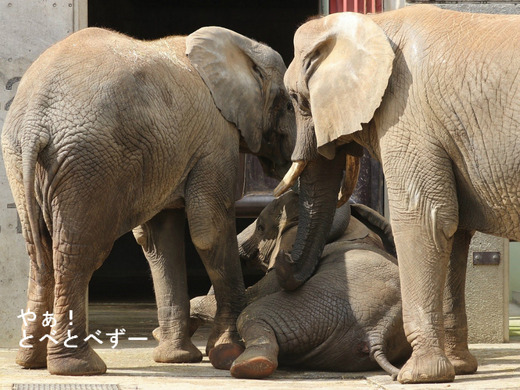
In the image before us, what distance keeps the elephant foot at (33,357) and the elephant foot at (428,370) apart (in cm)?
207

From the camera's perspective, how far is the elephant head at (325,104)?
6.13 meters

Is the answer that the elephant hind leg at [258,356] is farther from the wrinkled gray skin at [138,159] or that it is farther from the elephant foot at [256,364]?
the wrinkled gray skin at [138,159]

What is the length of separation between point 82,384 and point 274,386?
3.24ft

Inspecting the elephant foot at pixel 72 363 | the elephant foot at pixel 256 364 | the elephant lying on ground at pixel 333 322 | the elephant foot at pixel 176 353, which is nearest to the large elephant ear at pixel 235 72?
the elephant lying on ground at pixel 333 322

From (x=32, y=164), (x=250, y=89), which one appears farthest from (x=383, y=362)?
(x=32, y=164)

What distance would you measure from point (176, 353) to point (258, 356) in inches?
41.4

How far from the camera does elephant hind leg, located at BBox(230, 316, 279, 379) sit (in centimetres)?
615

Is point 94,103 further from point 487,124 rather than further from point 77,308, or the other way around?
point 487,124

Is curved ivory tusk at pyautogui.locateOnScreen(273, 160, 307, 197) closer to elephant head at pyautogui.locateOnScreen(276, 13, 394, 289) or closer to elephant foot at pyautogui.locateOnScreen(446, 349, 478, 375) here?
elephant head at pyautogui.locateOnScreen(276, 13, 394, 289)

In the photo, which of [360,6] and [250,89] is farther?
[360,6]

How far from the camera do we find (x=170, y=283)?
23.7 feet

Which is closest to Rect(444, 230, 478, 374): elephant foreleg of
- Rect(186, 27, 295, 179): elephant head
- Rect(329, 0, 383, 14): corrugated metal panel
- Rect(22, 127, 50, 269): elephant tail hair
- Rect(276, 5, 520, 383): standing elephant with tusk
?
Rect(276, 5, 520, 383): standing elephant with tusk

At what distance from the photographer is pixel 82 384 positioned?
5.87 m

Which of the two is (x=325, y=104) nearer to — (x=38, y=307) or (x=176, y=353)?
(x=176, y=353)
